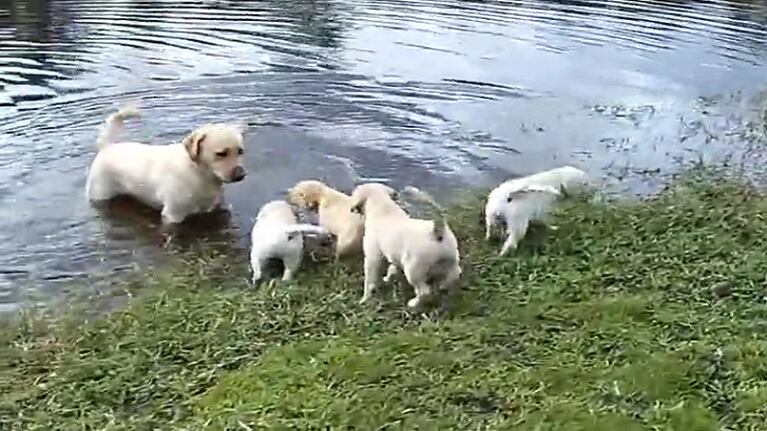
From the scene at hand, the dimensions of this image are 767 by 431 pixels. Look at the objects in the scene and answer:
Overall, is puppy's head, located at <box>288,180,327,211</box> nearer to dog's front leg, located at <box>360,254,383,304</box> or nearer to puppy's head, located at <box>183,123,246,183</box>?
puppy's head, located at <box>183,123,246,183</box>

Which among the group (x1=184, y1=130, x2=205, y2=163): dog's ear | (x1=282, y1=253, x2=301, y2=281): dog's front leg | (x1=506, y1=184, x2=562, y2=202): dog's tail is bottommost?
(x1=282, y1=253, x2=301, y2=281): dog's front leg

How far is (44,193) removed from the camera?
8625mm

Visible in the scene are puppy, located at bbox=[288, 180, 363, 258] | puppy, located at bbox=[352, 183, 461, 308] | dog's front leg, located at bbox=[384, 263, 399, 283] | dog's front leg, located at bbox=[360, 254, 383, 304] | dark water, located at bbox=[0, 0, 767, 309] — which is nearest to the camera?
puppy, located at bbox=[352, 183, 461, 308]

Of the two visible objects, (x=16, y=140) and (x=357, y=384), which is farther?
(x=16, y=140)

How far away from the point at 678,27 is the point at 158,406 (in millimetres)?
11482

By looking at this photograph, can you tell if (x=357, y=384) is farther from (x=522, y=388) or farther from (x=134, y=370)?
(x=134, y=370)

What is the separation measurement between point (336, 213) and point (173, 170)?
1.61 metres

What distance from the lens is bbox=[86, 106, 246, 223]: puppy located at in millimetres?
8125

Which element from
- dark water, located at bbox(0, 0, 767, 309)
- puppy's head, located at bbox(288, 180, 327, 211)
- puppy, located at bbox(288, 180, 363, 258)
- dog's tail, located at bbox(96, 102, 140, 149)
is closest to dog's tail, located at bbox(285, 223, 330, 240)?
puppy, located at bbox(288, 180, 363, 258)

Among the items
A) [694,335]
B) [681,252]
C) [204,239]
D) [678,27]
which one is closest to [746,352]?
[694,335]

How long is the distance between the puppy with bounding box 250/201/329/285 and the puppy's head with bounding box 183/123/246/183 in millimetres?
1215

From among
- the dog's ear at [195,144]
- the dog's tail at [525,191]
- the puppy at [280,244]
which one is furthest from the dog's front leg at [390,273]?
the dog's ear at [195,144]

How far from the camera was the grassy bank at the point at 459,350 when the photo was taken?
4.70 metres

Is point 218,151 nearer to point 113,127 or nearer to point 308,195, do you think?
point 308,195
